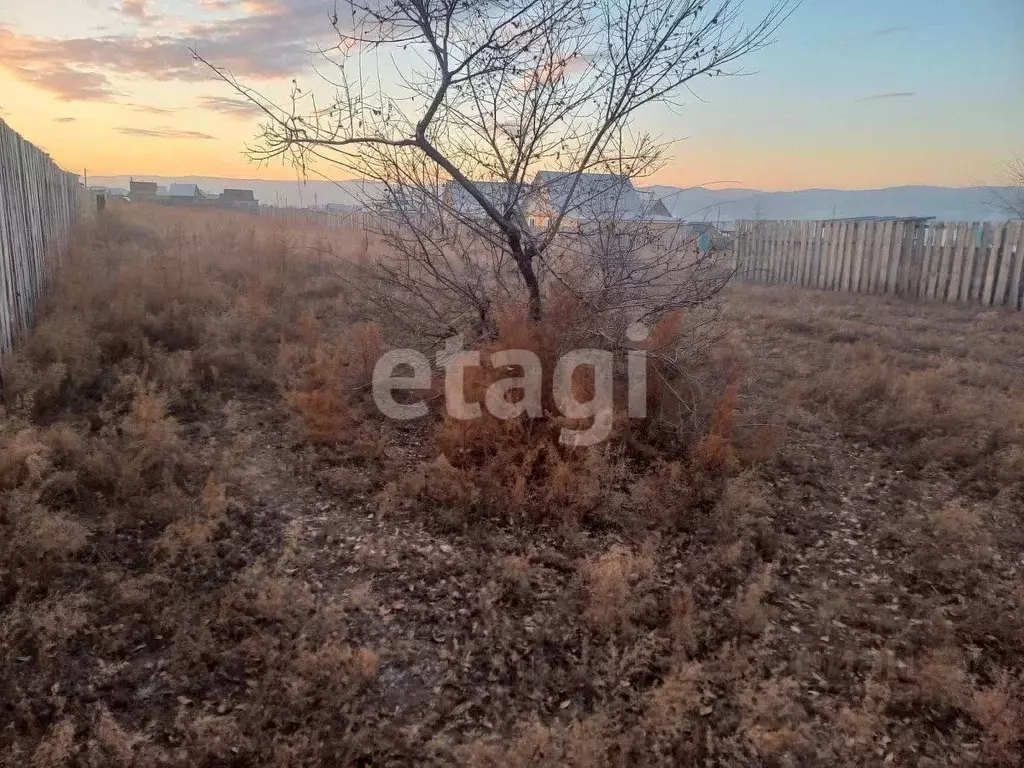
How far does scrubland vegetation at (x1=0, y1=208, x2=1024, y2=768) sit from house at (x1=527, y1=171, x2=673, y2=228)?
89 centimetres

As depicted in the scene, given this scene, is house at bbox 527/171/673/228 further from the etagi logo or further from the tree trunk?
the etagi logo

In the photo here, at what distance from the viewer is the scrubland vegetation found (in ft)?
7.65

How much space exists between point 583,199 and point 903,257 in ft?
28.4

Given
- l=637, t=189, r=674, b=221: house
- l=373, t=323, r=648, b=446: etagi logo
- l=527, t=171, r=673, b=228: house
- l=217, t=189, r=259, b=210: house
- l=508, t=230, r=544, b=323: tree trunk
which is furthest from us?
l=217, t=189, r=259, b=210: house

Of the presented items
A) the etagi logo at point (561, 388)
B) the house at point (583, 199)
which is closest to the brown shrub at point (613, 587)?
the etagi logo at point (561, 388)

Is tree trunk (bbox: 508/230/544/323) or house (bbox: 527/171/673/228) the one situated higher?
house (bbox: 527/171/673/228)

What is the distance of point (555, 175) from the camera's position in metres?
5.13

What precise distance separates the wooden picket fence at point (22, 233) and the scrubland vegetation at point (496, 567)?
0.45 meters

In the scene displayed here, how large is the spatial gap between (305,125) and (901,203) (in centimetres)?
7213

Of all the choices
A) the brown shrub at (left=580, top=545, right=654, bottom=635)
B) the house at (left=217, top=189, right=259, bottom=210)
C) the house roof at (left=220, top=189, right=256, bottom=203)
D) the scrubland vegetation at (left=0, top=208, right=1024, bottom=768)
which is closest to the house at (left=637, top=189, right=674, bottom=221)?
the scrubland vegetation at (left=0, top=208, right=1024, bottom=768)

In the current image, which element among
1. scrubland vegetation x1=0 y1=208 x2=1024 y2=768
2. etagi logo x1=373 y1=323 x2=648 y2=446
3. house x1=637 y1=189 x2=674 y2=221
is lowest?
scrubland vegetation x1=0 y1=208 x2=1024 y2=768

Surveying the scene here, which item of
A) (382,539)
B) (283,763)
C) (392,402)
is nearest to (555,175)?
(392,402)

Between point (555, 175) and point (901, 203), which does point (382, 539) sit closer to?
point (555, 175)

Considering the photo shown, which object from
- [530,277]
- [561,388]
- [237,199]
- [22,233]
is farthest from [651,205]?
[237,199]
